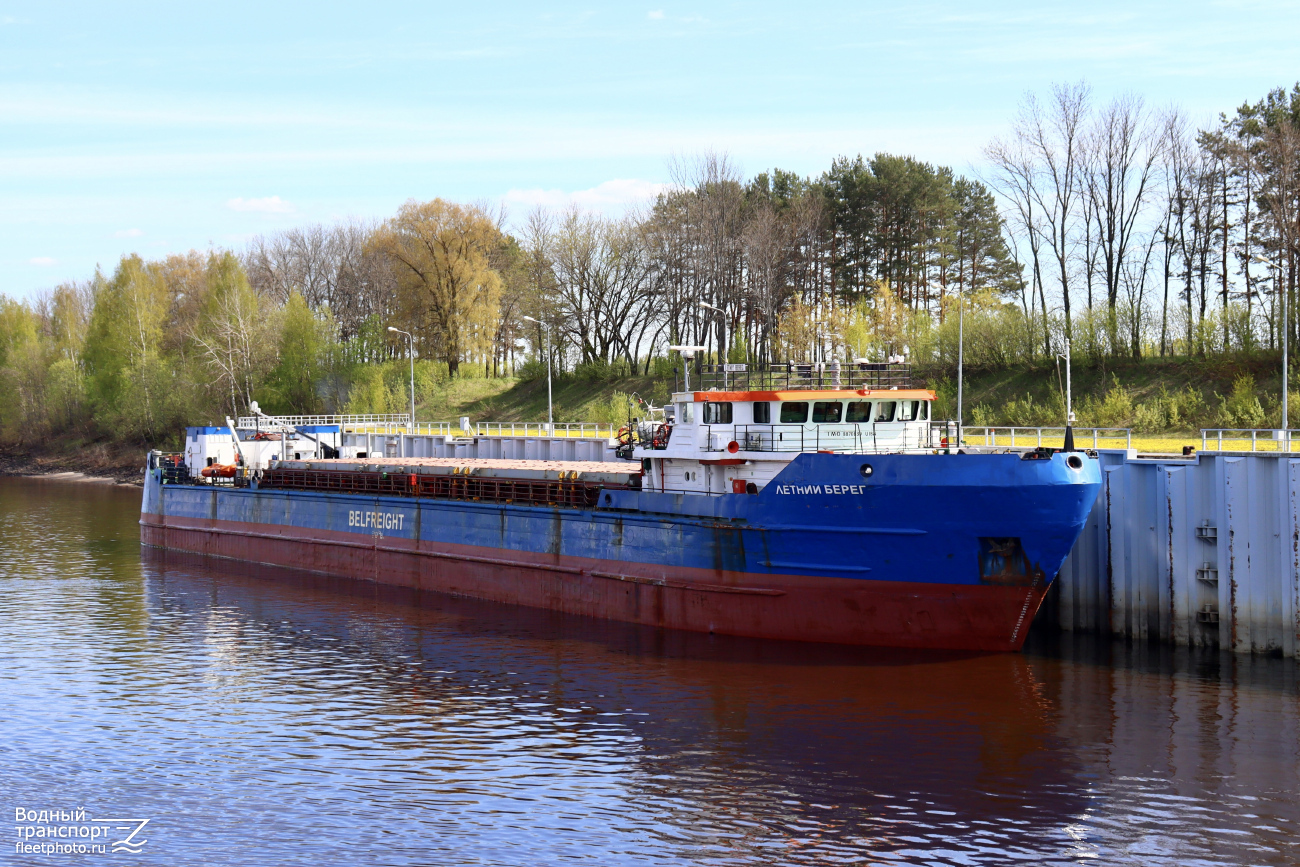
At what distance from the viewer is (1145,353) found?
2185 inches

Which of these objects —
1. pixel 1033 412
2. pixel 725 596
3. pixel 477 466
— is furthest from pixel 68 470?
pixel 725 596

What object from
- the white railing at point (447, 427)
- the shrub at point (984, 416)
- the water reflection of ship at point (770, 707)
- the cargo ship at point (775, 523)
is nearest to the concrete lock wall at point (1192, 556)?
the cargo ship at point (775, 523)

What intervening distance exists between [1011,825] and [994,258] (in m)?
61.5

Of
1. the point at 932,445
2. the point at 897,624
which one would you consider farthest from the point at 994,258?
the point at 897,624

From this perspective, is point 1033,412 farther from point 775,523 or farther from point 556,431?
point 775,523

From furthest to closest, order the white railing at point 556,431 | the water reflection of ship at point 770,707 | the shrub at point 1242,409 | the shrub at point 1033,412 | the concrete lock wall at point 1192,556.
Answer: the shrub at point 1033,412 < the white railing at point 556,431 < the shrub at point 1242,409 < the concrete lock wall at point 1192,556 < the water reflection of ship at point 770,707

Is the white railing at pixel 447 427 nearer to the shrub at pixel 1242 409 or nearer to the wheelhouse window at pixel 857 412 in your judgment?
the wheelhouse window at pixel 857 412

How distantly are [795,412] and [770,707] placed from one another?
7625 millimetres

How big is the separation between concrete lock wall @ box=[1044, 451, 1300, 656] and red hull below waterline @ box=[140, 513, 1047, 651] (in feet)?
9.43

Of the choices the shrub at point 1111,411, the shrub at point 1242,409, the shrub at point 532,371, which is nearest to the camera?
the shrub at point 1242,409

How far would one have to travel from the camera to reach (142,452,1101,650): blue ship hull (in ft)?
69.5

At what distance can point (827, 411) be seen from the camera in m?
24.9

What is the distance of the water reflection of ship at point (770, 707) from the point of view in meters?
15.7

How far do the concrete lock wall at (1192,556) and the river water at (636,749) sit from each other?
33.4 inches
